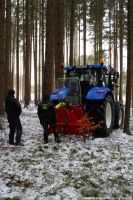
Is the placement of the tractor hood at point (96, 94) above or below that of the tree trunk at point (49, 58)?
below

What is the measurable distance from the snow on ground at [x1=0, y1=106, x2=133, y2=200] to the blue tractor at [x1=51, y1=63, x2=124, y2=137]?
1104mm

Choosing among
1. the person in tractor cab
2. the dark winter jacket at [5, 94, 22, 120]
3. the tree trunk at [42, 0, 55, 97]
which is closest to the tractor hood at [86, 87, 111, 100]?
the person in tractor cab

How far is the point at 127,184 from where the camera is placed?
21.1 feet

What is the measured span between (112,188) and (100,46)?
23357 millimetres

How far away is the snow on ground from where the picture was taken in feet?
19.5

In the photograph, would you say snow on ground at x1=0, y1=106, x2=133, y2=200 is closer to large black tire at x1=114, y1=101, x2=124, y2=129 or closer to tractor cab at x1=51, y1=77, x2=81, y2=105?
tractor cab at x1=51, y1=77, x2=81, y2=105

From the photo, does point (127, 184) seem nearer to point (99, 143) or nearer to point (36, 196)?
point (36, 196)

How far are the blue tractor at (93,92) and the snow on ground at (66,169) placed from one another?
1.10 meters

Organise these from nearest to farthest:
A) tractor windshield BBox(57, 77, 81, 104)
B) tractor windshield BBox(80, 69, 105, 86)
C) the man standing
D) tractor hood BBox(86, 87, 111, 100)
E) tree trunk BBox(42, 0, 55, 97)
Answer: the man standing < tractor hood BBox(86, 87, 111, 100) < tractor windshield BBox(57, 77, 81, 104) < tractor windshield BBox(80, 69, 105, 86) < tree trunk BBox(42, 0, 55, 97)

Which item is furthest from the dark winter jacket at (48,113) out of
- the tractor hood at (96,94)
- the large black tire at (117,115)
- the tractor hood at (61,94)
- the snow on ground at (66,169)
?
the large black tire at (117,115)

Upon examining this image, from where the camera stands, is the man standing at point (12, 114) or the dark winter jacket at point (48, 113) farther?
the dark winter jacket at point (48, 113)

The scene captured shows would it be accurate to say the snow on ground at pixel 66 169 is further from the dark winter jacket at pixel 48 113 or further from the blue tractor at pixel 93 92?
the blue tractor at pixel 93 92

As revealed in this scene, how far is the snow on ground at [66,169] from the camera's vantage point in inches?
235

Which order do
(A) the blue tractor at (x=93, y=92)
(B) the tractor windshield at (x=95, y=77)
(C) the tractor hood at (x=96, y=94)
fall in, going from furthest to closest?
(B) the tractor windshield at (x=95, y=77)
(A) the blue tractor at (x=93, y=92)
(C) the tractor hood at (x=96, y=94)
